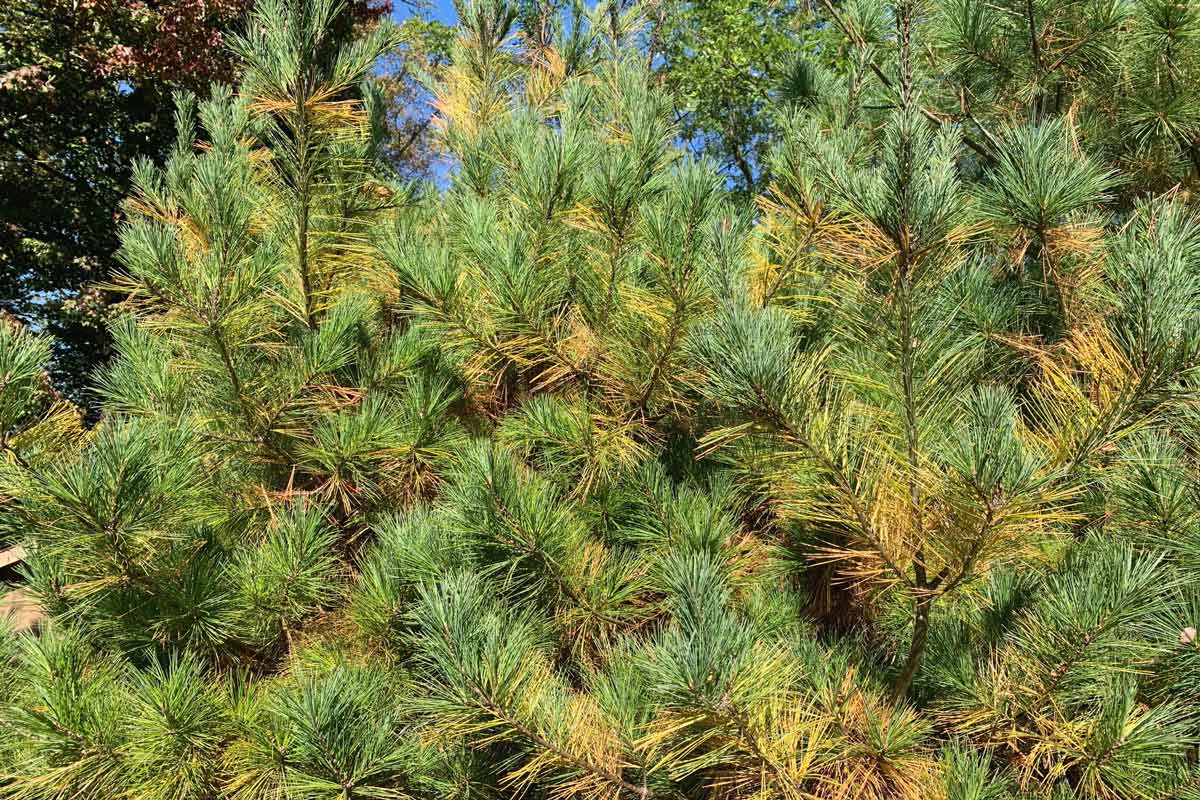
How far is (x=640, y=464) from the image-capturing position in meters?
2.04

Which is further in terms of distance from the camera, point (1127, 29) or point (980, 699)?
point (1127, 29)

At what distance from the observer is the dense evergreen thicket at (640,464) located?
4.48 feet

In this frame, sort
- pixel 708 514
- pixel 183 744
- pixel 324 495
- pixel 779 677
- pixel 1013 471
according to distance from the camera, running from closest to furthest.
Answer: pixel 1013 471
pixel 779 677
pixel 183 744
pixel 708 514
pixel 324 495

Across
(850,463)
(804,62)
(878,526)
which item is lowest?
(878,526)

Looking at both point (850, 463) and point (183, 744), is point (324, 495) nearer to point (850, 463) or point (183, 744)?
point (183, 744)

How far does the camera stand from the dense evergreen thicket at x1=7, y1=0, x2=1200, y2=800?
1.37 metres

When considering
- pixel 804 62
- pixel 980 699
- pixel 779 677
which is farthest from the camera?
pixel 804 62

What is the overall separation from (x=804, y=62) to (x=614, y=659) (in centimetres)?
240

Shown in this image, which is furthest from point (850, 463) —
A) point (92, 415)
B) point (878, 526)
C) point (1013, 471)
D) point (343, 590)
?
point (92, 415)

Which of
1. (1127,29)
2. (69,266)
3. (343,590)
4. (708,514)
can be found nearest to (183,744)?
(343,590)

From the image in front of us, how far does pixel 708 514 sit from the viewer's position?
1.91m

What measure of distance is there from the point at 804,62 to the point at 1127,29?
1.05 meters

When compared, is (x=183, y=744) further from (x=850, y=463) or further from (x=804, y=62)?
(x=804, y=62)

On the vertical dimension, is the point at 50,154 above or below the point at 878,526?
above
